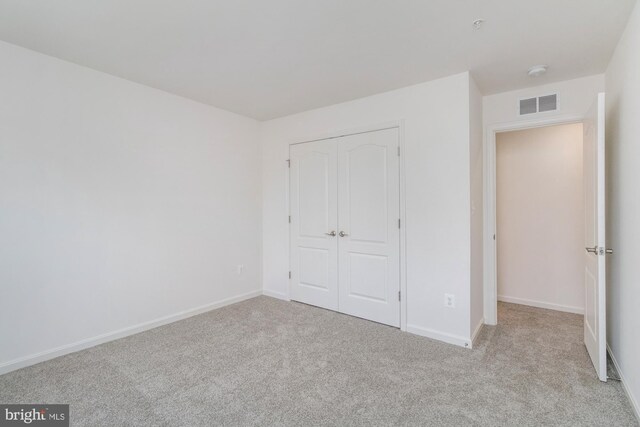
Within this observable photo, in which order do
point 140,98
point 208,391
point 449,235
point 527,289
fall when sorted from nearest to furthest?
1. point 208,391
2. point 449,235
3. point 140,98
4. point 527,289

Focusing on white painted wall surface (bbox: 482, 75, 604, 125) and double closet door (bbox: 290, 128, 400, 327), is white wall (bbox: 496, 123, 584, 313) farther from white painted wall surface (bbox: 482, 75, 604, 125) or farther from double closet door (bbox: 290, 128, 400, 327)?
double closet door (bbox: 290, 128, 400, 327)

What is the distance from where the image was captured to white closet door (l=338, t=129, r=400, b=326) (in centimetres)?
320

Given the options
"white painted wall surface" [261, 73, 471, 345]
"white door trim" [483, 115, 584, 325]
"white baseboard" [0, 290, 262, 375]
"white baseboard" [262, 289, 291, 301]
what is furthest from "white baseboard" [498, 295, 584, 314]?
"white baseboard" [0, 290, 262, 375]

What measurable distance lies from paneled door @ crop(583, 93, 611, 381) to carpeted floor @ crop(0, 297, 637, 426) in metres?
0.21

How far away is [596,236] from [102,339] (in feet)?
13.3

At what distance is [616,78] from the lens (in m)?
2.34

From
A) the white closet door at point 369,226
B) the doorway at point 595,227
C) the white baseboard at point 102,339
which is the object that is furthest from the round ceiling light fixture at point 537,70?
the white baseboard at point 102,339

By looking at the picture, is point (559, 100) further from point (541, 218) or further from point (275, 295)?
point (275, 295)

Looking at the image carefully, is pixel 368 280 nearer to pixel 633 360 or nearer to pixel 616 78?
pixel 633 360

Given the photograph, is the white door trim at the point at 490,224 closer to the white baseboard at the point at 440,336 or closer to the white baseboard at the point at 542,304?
the white baseboard at the point at 440,336

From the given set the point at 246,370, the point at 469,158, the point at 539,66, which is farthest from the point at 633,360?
the point at 246,370

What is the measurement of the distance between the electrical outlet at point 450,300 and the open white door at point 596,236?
0.97 metres

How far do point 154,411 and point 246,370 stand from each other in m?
0.64

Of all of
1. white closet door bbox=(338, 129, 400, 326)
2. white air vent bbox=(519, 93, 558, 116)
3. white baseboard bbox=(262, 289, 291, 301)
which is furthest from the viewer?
white baseboard bbox=(262, 289, 291, 301)
